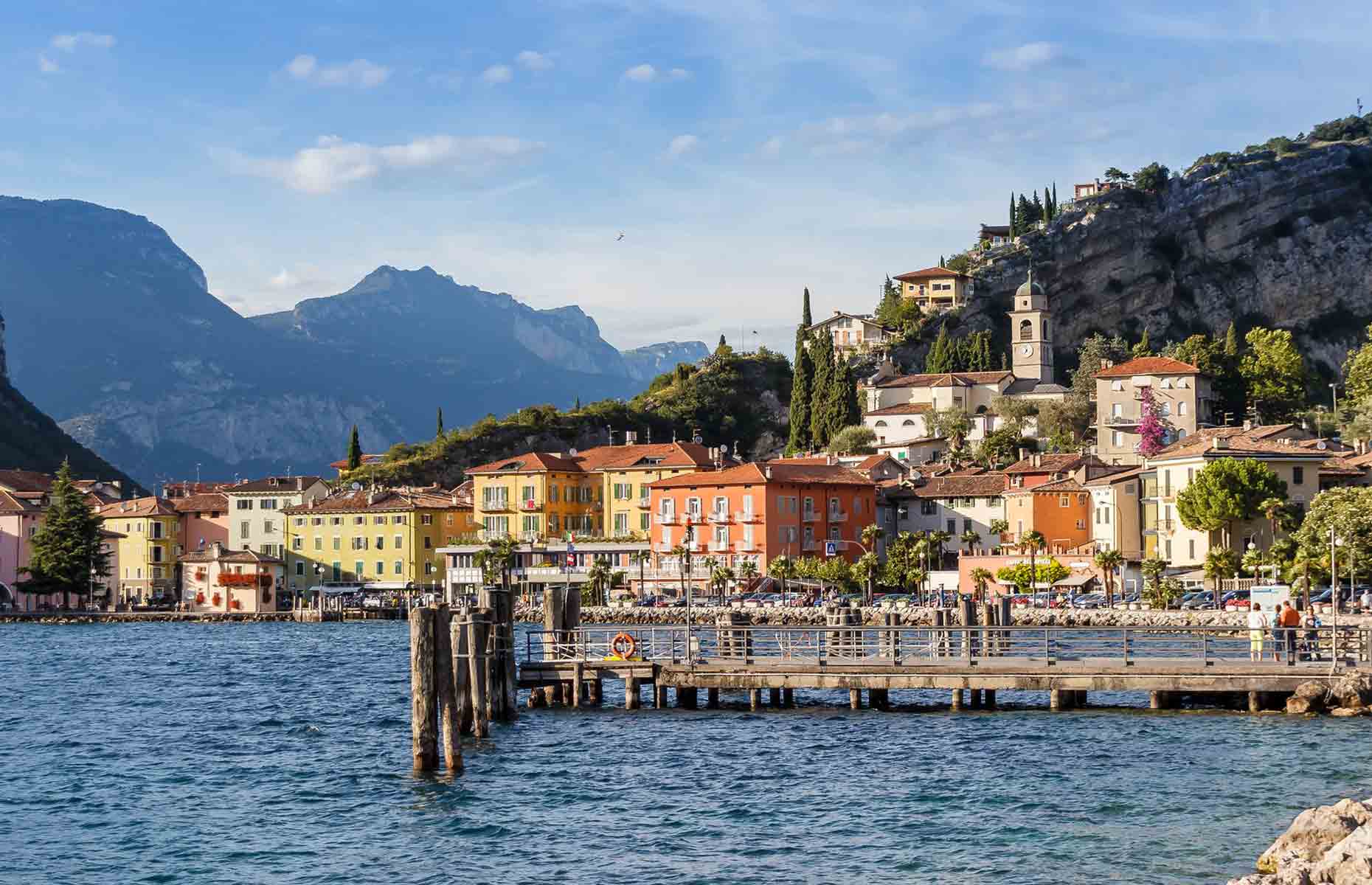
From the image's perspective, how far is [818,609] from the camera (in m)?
101

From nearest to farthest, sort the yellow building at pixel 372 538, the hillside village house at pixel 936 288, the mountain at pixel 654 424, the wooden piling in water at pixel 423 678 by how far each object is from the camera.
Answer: the wooden piling in water at pixel 423 678 < the yellow building at pixel 372 538 < the mountain at pixel 654 424 < the hillside village house at pixel 936 288

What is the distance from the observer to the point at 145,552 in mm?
140875

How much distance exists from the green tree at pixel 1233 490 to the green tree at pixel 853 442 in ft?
171

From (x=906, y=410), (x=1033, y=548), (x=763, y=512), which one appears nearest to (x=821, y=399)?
(x=906, y=410)

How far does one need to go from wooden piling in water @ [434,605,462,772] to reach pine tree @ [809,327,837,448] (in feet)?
384

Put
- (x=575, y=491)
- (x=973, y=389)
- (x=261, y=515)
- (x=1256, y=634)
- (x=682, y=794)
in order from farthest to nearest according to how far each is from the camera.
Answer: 1. (x=973, y=389)
2. (x=261, y=515)
3. (x=575, y=491)
4. (x=1256, y=634)
5. (x=682, y=794)

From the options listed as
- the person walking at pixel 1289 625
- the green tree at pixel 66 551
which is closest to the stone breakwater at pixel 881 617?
the person walking at pixel 1289 625

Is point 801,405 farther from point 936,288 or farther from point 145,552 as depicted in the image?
point 145,552

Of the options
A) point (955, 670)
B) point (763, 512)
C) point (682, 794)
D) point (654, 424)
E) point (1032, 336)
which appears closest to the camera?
point (682, 794)

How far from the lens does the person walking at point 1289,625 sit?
143 feet

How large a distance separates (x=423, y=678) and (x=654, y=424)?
13767 cm

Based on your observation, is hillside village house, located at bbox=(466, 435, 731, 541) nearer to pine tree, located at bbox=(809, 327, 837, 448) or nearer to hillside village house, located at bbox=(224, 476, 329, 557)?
hillside village house, located at bbox=(224, 476, 329, 557)

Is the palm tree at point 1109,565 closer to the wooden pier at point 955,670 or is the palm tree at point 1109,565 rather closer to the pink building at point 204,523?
the wooden pier at point 955,670

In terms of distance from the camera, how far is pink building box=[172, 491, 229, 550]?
143625 mm
